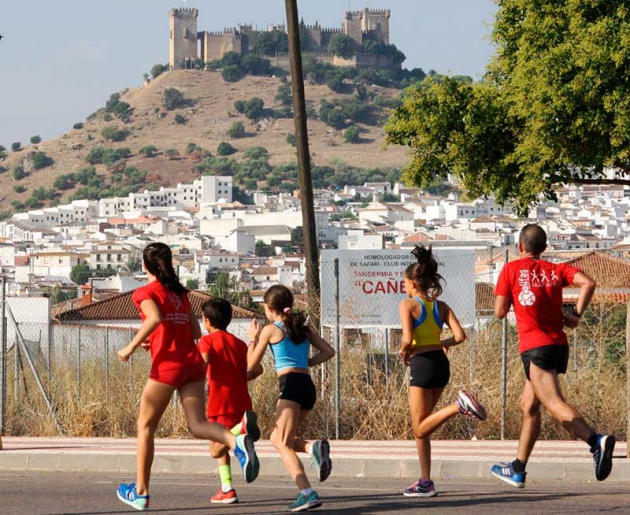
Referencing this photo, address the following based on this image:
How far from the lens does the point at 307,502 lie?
9484 millimetres

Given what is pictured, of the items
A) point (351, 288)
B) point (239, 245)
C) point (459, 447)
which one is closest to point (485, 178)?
point (351, 288)

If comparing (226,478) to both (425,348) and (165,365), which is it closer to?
(165,365)

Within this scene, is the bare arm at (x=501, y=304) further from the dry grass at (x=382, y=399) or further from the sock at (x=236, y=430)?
the dry grass at (x=382, y=399)

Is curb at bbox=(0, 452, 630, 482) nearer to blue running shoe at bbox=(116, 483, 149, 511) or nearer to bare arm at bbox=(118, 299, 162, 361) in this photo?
blue running shoe at bbox=(116, 483, 149, 511)

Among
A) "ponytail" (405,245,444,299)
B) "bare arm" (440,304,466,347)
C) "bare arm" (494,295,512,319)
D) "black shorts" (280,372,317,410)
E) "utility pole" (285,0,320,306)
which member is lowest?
"black shorts" (280,372,317,410)

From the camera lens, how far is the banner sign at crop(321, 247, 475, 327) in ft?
49.3

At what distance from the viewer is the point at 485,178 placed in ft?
85.5

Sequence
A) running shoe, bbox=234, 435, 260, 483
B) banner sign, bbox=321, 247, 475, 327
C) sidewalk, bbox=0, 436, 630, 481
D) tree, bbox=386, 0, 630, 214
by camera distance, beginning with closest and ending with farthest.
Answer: running shoe, bbox=234, 435, 260, 483 < sidewalk, bbox=0, 436, 630, 481 < banner sign, bbox=321, 247, 475, 327 < tree, bbox=386, 0, 630, 214

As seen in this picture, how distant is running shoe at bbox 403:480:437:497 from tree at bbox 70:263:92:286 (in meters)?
144

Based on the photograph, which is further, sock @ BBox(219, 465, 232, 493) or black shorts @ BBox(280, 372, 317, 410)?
sock @ BBox(219, 465, 232, 493)

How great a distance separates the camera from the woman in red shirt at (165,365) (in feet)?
30.8

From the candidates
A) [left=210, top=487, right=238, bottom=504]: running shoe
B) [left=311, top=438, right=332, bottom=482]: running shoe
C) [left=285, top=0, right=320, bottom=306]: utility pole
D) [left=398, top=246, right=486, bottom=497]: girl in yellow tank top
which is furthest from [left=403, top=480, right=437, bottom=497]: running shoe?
[left=285, top=0, right=320, bottom=306]: utility pole

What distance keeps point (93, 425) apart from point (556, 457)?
17.7 ft

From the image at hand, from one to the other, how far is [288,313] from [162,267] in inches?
37.4
